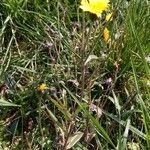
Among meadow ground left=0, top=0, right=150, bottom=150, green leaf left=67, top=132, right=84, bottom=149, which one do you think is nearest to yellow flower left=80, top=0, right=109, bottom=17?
meadow ground left=0, top=0, right=150, bottom=150

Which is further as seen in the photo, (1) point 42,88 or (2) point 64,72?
(2) point 64,72

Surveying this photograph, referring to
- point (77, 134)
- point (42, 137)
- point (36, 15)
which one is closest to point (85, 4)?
point (77, 134)

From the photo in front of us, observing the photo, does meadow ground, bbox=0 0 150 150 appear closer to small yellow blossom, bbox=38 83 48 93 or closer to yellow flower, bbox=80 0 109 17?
small yellow blossom, bbox=38 83 48 93

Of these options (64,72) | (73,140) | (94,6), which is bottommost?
(73,140)

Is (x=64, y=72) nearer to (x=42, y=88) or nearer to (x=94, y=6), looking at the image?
(x=42, y=88)

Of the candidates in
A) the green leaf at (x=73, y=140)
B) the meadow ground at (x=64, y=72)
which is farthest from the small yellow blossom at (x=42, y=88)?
the green leaf at (x=73, y=140)

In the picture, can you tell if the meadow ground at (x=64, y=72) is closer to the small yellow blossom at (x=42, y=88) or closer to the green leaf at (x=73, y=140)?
the small yellow blossom at (x=42, y=88)

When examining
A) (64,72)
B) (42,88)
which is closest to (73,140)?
(42,88)

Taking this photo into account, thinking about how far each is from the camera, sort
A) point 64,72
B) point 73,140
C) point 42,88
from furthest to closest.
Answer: point 64,72 → point 42,88 → point 73,140
